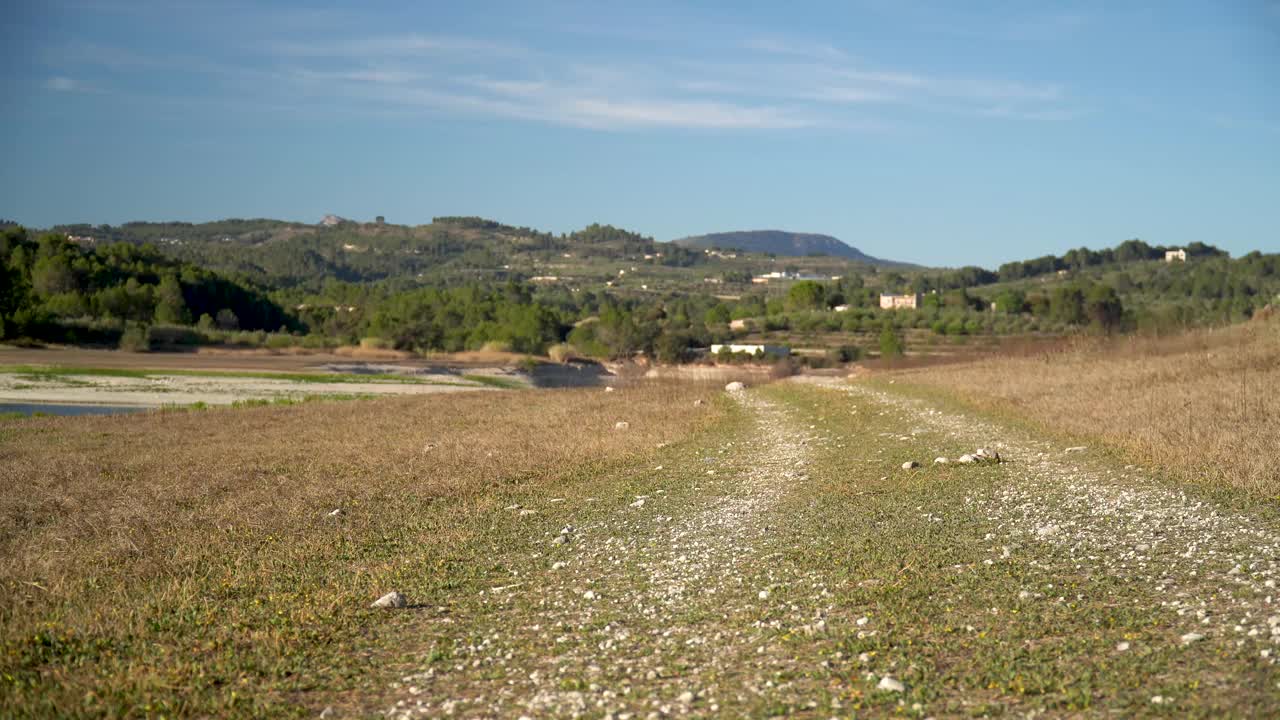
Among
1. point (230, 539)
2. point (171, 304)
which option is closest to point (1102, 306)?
point (230, 539)

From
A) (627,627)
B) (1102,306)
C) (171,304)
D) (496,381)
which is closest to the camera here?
(627,627)

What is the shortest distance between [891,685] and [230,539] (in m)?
7.21

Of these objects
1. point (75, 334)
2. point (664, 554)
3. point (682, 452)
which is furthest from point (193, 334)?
point (664, 554)

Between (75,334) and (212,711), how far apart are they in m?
66.8

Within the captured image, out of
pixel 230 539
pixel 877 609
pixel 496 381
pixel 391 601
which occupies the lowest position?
pixel 496 381

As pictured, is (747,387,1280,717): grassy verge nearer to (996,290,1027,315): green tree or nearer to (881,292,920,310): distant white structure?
(996,290,1027,315): green tree

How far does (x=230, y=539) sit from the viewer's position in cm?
1005

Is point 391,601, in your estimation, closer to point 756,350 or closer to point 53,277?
point 756,350

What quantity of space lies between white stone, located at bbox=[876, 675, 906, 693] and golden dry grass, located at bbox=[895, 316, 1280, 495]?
659 centimetres

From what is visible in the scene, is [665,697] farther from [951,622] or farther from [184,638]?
[184,638]

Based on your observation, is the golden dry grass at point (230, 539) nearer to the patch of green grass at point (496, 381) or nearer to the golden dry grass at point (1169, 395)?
the golden dry grass at point (1169, 395)

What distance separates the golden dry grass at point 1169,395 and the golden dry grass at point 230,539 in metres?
7.07

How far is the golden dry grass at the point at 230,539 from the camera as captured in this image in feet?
18.9

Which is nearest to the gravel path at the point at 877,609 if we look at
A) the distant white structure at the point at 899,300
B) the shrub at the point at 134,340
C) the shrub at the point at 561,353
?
the shrub at the point at 134,340
